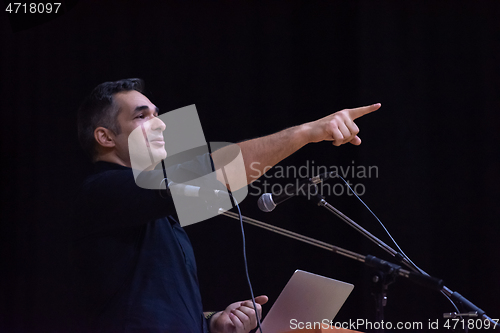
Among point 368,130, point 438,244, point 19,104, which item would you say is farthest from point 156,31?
point 438,244

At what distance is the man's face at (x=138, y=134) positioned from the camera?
1450 millimetres

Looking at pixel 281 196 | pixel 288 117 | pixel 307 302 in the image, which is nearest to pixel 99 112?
pixel 281 196

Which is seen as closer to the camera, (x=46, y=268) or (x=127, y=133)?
(x=127, y=133)

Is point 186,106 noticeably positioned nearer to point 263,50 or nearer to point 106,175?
point 263,50

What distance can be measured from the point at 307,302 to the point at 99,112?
1014 mm

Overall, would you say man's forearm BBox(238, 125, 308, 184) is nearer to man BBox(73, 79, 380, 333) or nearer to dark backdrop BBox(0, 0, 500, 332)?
man BBox(73, 79, 380, 333)

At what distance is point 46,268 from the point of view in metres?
2.18

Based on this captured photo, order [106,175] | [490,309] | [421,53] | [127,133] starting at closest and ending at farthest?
[106,175], [127,133], [490,309], [421,53]

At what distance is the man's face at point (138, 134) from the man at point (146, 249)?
3 centimetres

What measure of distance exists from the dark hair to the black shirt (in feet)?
→ 1.02

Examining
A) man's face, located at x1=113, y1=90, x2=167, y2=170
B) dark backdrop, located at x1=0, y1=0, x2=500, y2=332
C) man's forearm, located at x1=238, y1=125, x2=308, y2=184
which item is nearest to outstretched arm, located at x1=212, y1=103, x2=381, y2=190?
man's forearm, located at x1=238, y1=125, x2=308, y2=184

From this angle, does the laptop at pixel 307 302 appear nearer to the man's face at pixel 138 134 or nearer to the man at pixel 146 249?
the man at pixel 146 249

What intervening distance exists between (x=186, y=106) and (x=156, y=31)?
0.45 meters

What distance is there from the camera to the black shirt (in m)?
1.17
